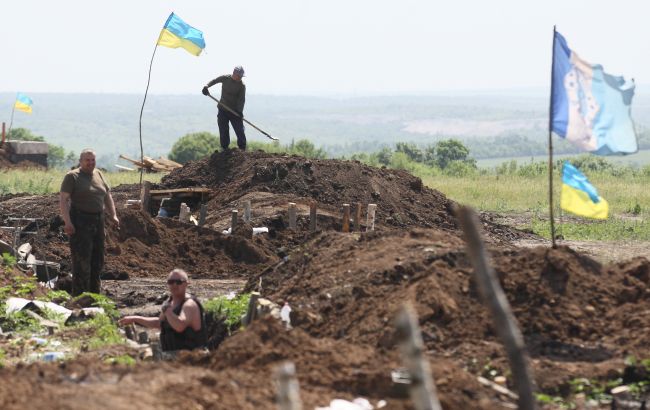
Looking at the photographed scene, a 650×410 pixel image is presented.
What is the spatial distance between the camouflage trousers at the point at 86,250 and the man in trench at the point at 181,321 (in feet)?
13.3

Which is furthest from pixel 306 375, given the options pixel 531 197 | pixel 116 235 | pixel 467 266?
pixel 531 197

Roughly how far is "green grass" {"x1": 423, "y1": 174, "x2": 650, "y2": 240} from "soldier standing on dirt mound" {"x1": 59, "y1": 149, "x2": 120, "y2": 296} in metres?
12.1

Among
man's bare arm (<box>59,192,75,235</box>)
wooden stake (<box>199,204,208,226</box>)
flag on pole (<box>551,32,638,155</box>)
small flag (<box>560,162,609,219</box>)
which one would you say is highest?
flag on pole (<box>551,32,638,155</box>)

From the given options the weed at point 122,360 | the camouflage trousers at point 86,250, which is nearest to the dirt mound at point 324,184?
the camouflage trousers at point 86,250

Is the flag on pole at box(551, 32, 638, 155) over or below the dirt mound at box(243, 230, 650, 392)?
over

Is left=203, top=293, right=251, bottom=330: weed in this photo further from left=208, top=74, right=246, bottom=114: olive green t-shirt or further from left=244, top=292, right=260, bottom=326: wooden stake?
left=208, top=74, right=246, bottom=114: olive green t-shirt

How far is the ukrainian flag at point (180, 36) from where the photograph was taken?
27.0 meters

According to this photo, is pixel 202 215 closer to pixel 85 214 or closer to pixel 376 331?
pixel 85 214

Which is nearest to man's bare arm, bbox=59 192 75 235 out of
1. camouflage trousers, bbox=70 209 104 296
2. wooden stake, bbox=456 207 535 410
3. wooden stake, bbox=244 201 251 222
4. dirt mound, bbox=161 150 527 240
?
camouflage trousers, bbox=70 209 104 296

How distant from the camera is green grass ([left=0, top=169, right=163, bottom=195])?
37.2 meters

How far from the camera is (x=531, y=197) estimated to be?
37250 millimetres

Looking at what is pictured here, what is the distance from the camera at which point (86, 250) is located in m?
16.0

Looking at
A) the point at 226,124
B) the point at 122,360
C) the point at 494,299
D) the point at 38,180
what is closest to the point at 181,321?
the point at 122,360

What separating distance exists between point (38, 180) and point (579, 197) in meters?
29.2
